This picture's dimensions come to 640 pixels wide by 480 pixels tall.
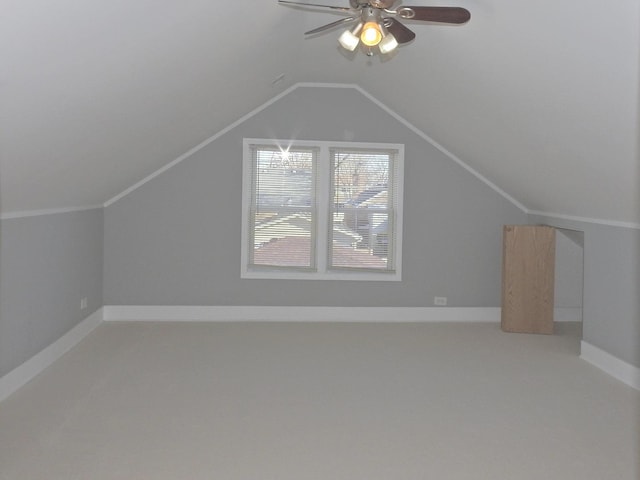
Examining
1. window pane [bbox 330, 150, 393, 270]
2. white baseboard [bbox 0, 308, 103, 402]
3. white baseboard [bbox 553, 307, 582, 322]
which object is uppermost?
window pane [bbox 330, 150, 393, 270]

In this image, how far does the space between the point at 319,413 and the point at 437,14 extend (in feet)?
8.23

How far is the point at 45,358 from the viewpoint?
5098 millimetres

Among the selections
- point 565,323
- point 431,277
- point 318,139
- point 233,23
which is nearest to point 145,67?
point 233,23

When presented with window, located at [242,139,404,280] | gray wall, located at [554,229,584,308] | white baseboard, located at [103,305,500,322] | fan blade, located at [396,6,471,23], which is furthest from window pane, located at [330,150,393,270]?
fan blade, located at [396,6,471,23]

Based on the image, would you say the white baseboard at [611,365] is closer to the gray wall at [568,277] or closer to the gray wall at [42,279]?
the gray wall at [568,277]

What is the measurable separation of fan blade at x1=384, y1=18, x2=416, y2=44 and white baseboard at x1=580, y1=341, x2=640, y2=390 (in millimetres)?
2982

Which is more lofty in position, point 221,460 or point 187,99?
point 187,99

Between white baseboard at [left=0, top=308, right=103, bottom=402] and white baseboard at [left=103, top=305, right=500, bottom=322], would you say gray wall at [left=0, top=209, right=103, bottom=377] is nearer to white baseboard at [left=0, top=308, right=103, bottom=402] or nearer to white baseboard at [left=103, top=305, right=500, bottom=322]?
white baseboard at [left=0, top=308, right=103, bottom=402]

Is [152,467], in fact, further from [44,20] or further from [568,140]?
[568,140]

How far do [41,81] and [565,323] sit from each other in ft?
20.4

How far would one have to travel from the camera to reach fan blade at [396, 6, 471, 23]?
3500 mm

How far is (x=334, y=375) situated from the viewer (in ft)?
16.7

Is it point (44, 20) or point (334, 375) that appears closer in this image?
point (44, 20)

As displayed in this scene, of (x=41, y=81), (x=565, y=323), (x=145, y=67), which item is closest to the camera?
(x=41, y=81)
